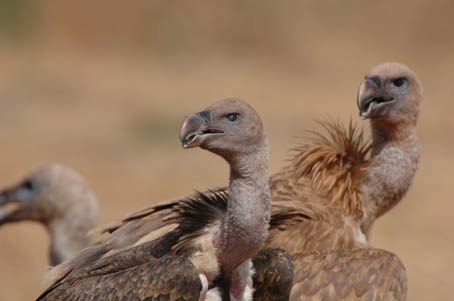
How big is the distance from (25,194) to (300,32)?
1828 centimetres

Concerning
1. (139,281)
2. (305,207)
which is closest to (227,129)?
(139,281)

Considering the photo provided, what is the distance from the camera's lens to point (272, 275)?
5.75 meters

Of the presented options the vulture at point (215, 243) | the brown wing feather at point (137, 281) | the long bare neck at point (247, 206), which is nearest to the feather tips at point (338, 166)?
the vulture at point (215, 243)

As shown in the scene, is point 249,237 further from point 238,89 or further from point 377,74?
point 238,89

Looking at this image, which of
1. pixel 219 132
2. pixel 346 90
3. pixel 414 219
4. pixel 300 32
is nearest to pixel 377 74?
pixel 219 132

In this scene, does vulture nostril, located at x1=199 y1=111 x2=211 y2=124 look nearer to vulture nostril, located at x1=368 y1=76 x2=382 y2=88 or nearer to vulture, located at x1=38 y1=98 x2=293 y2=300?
vulture, located at x1=38 y1=98 x2=293 y2=300

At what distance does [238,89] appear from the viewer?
2314 centimetres

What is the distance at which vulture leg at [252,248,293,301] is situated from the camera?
5746 mm

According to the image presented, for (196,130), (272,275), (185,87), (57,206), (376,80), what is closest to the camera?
(196,130)

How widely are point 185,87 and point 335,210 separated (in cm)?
1721

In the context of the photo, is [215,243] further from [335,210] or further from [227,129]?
[335,210]

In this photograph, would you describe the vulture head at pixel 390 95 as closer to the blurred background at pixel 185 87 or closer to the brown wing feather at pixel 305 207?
the brown wing feather at pixel 305 207

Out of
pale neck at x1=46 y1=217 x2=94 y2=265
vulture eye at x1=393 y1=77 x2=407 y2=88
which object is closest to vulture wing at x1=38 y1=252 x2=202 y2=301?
vulture eye at x1=393 y1=77 x2=407 y2=88

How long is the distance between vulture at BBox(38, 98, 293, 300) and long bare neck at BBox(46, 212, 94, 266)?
3.13 m
